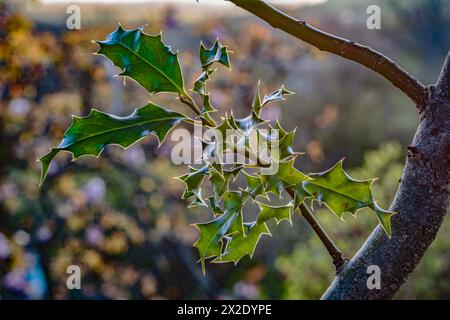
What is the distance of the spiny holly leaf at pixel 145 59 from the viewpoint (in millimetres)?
575

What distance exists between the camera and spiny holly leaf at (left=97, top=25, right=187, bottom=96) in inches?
22.6

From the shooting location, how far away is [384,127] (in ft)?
11.5

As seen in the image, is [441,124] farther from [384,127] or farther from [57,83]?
[384,127]

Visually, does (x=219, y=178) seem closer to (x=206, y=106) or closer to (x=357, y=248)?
(x=206, y=106)

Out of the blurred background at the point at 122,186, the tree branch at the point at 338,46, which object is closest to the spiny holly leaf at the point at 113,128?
the tree branch at the point at 338,46

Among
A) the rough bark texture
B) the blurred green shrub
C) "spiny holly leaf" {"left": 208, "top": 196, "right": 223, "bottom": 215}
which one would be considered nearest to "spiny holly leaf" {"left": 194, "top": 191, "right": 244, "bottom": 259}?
"spiny holly leaf" {"left": 208, "top": 196, "right": 223, "bottom": 215}

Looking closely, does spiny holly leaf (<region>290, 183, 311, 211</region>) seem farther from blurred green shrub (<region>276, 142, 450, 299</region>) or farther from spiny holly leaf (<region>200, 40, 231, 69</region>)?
blurred green shrub (<region>276, 142, 450, 299</region>)

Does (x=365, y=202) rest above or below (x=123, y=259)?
above

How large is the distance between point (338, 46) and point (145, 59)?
189mm

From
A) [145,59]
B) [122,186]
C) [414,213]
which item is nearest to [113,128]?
[145,59]

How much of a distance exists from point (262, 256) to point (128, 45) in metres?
2.43

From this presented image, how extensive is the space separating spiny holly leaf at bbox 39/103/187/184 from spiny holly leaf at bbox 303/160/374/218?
0.45 feet

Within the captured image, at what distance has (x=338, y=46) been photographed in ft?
1.79

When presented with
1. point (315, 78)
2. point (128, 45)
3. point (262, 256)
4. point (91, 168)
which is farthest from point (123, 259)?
point (128, 45)
